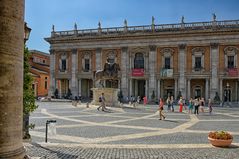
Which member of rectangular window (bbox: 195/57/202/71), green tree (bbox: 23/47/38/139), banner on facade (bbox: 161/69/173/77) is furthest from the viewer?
banner on facade (bbox: 161/69/173/77)

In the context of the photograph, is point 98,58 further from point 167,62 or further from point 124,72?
point 167,62

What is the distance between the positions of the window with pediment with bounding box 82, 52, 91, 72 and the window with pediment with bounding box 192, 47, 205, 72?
19657 millimetres

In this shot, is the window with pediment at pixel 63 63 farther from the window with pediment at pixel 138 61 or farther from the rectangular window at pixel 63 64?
the window with pediment at pixel 138 61

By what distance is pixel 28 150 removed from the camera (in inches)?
370

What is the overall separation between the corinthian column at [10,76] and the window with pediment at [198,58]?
152ft

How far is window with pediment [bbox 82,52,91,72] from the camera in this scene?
184 feet

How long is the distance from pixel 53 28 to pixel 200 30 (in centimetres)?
2888

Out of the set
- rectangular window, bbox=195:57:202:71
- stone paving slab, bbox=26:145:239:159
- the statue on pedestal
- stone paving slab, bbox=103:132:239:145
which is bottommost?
stone paving slab, bbox=103:132:239:145

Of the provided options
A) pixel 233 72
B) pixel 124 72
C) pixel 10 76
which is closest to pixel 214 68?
pixel 233 72

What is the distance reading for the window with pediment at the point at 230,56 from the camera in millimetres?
47625

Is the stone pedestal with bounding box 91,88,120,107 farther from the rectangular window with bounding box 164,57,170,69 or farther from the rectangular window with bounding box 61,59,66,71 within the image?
the rectangular window with bounding box 61,59,66,71

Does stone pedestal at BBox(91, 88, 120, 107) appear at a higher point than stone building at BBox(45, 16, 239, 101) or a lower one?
lower

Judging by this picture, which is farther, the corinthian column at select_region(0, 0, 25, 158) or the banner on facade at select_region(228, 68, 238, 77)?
the banner on facade at select_region(228, 68, 238, 77)

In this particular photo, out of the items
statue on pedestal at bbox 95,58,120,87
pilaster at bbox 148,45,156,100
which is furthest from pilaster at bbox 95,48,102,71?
statue on pedestal at bbox 95,58,120,87
